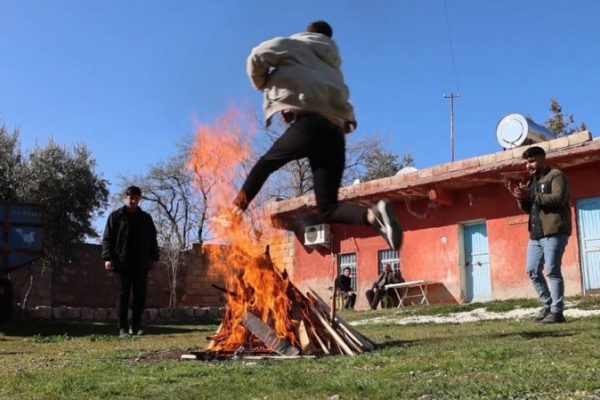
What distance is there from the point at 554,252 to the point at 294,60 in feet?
13.8

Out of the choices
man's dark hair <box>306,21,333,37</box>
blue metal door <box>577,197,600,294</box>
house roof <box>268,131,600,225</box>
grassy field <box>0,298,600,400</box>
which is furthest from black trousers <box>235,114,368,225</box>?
blue metal door <box>577,197,600,294</box>

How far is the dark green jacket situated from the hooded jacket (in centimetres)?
351

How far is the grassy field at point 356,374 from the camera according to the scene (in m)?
3.21

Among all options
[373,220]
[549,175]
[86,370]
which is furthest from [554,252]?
[86,370]

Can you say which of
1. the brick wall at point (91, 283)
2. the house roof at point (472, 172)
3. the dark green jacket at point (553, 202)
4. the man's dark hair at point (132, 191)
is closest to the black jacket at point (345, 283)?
the house roof at point (472, 172)

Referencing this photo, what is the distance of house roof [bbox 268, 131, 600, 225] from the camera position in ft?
46.6

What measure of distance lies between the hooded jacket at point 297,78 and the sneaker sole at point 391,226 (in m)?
0.69

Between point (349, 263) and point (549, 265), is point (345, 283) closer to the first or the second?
point (349, 263)

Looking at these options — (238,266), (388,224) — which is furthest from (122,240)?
(388,224)

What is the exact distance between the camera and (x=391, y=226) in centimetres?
403

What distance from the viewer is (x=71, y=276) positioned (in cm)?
2219

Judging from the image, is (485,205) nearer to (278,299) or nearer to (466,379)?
(278,299)

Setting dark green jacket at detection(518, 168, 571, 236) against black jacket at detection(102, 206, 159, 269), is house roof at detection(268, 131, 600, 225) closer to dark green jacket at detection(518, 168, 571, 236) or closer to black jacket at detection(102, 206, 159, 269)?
black jacket at detection(102, 206, 159, 269)

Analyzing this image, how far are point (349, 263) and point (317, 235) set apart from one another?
160 centimetres
